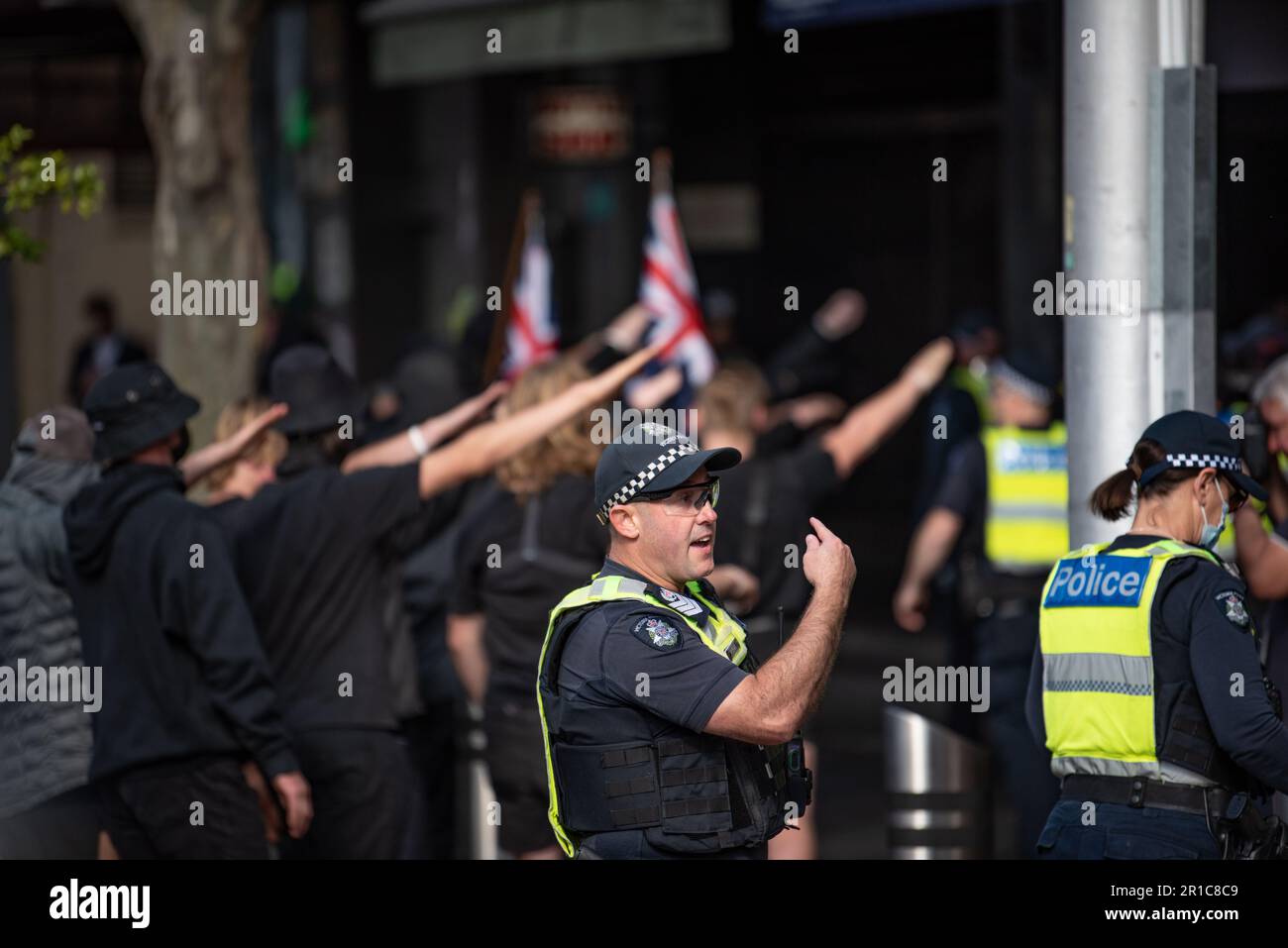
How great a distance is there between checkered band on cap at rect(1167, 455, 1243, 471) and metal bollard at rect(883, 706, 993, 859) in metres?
2.48

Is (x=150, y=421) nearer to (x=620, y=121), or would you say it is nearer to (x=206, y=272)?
(x=206, y=272)

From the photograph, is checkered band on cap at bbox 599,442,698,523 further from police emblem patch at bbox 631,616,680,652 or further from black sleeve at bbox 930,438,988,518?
black sleeve at bbox 930,438,988,518

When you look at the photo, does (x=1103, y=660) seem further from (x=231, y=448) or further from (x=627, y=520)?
(x=231, y=448)

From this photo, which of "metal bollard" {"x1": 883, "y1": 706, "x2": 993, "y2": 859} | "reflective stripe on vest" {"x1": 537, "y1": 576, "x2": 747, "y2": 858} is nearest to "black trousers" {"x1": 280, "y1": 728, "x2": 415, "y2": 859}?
"metal bollard" {"x1": 883, "y1": 706, "x2": 993, "y2": 859}

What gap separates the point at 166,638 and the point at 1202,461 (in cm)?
287

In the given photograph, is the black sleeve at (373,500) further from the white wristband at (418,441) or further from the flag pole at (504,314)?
the flag pole at (504,314)

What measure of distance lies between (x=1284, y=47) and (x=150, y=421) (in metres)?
4.03

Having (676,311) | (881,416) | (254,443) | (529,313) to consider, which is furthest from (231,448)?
(529,313)

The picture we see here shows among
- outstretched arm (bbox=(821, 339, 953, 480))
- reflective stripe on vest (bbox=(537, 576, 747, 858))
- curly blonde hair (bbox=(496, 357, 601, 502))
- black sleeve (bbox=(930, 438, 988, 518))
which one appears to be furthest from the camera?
black sleeve (bbox=(930, 438, 988, 518))

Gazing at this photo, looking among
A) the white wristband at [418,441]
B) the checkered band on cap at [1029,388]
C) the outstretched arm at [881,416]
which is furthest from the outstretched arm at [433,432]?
the checkered band on cap at [1029,388]

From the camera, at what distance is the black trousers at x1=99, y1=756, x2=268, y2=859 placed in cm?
581

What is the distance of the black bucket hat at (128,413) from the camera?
593 cm

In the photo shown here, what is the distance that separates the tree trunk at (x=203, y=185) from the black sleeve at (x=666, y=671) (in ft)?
17.3
